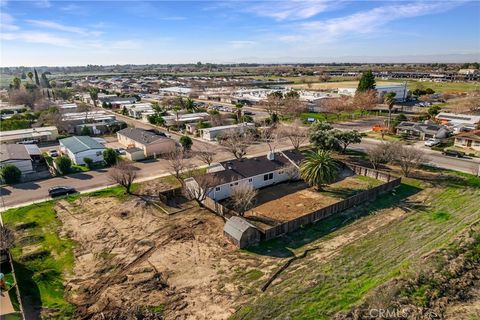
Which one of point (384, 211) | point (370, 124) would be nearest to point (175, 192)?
point (384, 211)

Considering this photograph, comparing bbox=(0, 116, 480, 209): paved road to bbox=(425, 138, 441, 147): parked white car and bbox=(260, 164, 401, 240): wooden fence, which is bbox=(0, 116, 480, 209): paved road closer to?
bbox=(425, 138, 441, 147): parked white car

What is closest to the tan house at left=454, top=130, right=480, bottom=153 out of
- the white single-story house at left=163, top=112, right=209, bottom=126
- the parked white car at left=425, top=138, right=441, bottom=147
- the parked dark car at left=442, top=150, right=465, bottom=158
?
the parked white car at left=425, top=138, right=441, bottom=147

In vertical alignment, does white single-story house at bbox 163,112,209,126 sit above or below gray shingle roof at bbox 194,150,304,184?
above

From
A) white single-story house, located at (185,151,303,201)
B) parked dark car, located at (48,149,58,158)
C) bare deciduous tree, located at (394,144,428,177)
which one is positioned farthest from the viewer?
parked dark car, located at (48,149,58,158)

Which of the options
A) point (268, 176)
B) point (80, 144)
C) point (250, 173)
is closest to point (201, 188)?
point (250, 173)

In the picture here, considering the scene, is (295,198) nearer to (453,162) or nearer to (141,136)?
(453,162)

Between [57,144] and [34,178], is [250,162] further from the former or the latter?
[57,144]
